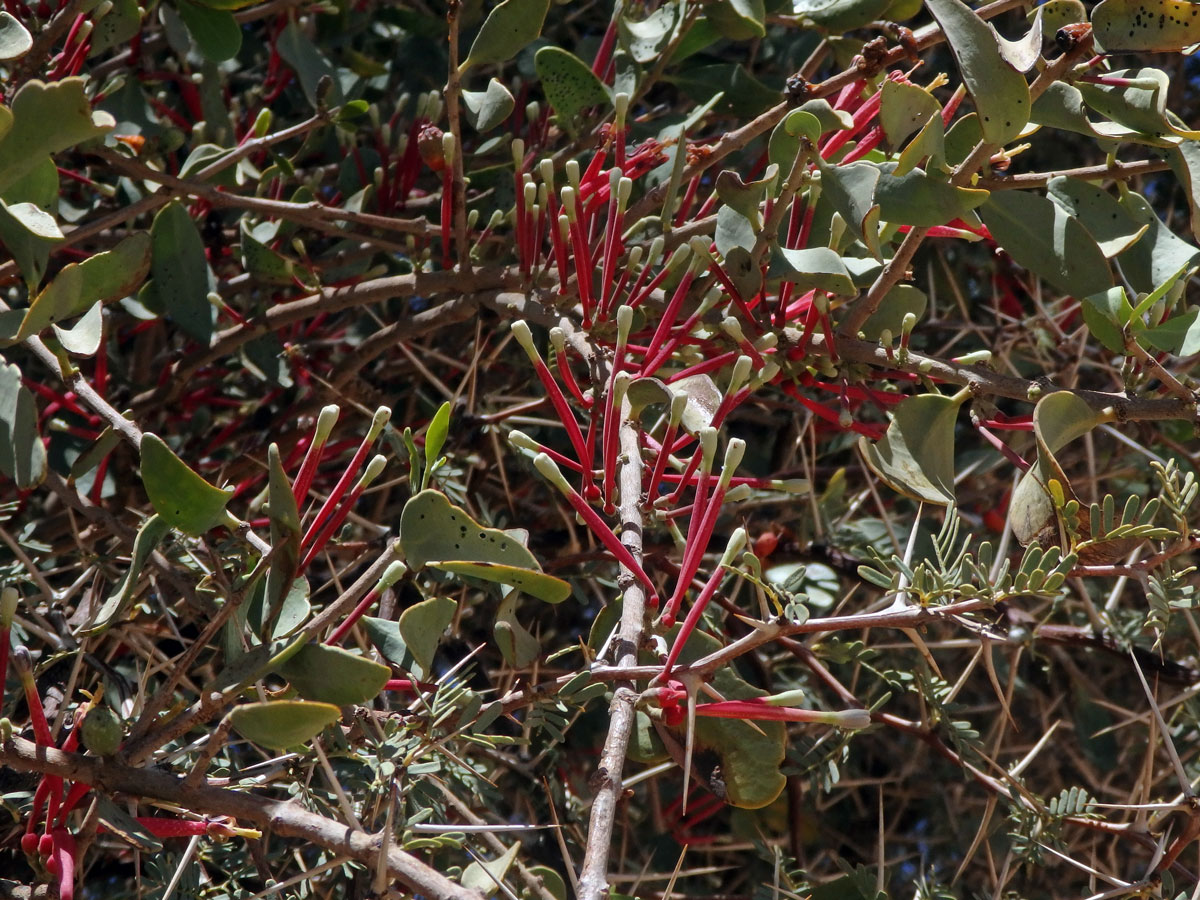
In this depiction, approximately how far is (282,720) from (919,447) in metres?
0.40

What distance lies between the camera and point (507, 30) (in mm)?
866

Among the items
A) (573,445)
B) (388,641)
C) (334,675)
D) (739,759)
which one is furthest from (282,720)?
(573,445)

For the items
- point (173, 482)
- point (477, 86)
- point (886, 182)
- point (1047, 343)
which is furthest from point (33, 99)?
point (1047, 343)

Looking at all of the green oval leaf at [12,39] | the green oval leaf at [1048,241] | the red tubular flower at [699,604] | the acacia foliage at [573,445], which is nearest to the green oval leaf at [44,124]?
the acacia foliage at [573,445]

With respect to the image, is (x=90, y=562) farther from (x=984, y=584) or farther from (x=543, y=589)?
(x=984, y=584)

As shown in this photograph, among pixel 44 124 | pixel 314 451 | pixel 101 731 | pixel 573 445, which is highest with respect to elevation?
pixel 44 124

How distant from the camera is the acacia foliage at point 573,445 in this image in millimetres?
566

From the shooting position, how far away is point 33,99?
64cm

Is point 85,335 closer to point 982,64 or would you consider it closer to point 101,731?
point 101,731

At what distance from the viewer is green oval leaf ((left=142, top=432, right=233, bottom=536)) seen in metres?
0.54

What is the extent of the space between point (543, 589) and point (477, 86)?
102cm

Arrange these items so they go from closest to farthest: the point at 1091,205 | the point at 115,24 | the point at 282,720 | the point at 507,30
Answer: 1. the point at 282,720
2. the point at 1091,205
3. the point at 507,30
4. the point at 115,24

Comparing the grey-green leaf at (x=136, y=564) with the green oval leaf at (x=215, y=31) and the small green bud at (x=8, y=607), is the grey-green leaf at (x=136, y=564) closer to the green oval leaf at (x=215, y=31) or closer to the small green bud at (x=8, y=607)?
the small green bud at (x=8, y=607)

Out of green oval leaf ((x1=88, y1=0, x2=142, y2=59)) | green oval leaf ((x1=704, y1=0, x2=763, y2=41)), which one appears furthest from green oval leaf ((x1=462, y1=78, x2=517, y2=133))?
green oval leaf ((x1=88, y1=0, x2=142, y2=59))
